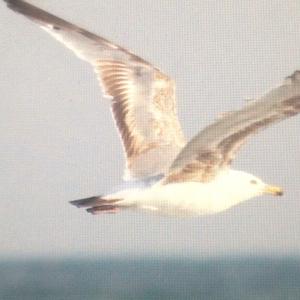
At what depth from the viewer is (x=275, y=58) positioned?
5.44ft

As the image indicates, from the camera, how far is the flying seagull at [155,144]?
1589 mm

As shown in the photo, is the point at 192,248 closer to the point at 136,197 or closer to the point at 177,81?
the point at 136,197

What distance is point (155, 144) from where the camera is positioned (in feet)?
5.41

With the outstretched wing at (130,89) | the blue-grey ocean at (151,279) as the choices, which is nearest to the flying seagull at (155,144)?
the outstretched wing at (130,89)

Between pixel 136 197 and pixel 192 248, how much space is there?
0.15 metres

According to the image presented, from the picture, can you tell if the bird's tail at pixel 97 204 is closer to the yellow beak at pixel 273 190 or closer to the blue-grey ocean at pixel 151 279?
the blue-grey ocean at pixel 151 279

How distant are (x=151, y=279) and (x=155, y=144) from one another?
0.28 meters

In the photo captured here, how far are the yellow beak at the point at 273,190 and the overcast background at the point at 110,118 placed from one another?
0.01 metres

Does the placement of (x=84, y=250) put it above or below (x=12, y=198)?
below

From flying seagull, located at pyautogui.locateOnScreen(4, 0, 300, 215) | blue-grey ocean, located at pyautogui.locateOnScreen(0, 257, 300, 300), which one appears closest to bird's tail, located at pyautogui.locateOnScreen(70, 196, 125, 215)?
flying seagull, located at pyautogui.locateOnScreen(4, 0, 300, 215)

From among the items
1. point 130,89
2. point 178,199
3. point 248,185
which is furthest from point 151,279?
point 130,89

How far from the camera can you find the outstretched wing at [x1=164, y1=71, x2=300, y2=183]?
1.46m

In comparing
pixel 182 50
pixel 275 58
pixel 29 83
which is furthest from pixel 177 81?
pixel 29 83

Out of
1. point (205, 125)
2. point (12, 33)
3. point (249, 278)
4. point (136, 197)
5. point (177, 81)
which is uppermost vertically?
point (12, 33)
